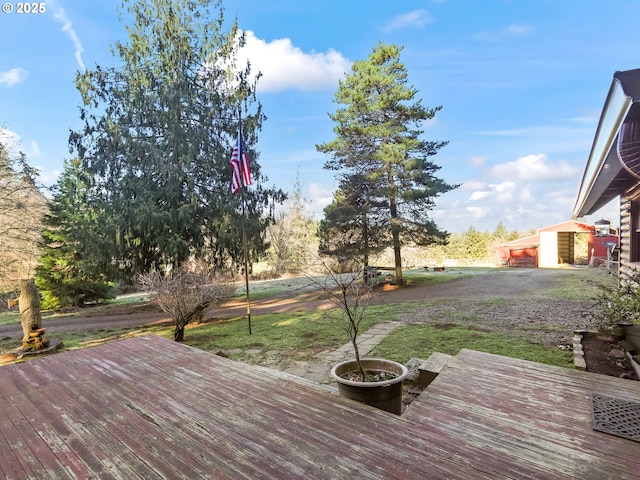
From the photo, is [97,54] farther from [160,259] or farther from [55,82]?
[160,259]

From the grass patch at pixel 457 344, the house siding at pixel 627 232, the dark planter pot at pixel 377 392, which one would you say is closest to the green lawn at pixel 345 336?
the grass patch at pixel 457 344

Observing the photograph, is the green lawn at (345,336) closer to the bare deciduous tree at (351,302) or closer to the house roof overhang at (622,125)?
the bare deciduous tree at (351,302)

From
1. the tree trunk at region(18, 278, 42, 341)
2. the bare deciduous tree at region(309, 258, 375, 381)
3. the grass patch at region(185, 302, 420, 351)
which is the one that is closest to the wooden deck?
the bare deciduous tree at region(309, 258, 375, 381)

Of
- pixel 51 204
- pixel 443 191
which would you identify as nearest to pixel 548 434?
pixel 443 191

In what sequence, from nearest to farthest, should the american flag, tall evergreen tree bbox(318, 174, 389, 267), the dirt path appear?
the american flag
the dirt path
tall evergreen tree bbox(318, 174, 389, 267)

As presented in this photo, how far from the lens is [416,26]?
30.9 ft

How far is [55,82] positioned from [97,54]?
5.66 feet

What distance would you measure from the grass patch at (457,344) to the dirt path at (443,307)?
656mm

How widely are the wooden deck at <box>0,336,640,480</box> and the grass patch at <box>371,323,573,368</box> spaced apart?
128 centimetres

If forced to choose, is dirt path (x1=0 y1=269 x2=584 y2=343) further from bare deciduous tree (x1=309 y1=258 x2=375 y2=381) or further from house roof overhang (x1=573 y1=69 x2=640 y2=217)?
house roof overhang (x1=573 y1=69 x2=640 y2=217)

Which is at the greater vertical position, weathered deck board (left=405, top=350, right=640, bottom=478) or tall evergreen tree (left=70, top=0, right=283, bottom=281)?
tall evergreen tree (left=70, top=0, right=283, bottom=281)

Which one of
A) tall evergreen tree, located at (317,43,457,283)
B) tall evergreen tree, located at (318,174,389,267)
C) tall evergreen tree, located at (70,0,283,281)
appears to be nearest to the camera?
tall evergreen tree, located at (70,0,283,281)

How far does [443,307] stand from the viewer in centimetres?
805

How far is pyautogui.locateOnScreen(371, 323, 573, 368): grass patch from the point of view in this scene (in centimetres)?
422
